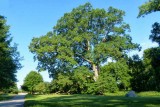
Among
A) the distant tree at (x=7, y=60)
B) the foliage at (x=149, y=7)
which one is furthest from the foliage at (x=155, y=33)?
the distant tree at (x=7, y=60)

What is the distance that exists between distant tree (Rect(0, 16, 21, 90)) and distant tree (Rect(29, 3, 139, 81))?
5.60 meters

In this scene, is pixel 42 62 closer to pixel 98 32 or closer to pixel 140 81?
pixel 98 32

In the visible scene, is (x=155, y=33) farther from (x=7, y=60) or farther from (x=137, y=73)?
(x=137, y=73)

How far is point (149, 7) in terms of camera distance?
80.7 ft

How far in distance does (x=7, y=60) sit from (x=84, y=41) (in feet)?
53.3

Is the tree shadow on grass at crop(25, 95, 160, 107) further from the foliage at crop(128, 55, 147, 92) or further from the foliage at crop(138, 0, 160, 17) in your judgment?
the foliage at crop(128, 55, 147, 92)

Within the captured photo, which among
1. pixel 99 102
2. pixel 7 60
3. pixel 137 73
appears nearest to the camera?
pixel 99 102

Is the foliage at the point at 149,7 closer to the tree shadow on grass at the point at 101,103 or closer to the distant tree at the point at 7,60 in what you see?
the tree shadow on grass at the point at 101,103

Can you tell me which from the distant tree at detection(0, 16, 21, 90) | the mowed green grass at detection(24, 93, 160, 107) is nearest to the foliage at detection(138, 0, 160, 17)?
the mowed green grass at detection(24, 93, 160, 107)

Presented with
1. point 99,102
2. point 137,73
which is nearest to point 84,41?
point 137,73

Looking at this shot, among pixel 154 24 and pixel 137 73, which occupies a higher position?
pixel 137 73

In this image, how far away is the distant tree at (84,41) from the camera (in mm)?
→ 60031

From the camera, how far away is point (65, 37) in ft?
203

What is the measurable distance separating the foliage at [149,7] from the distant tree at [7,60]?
89.4ft
